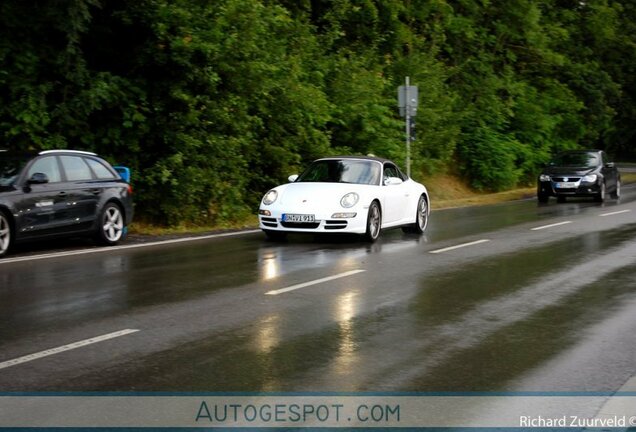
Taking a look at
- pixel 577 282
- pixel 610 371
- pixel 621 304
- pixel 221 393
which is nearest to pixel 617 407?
pixel 610 371

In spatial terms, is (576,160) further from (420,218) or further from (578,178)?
(420,218)

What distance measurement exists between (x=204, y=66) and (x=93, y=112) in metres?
2.43

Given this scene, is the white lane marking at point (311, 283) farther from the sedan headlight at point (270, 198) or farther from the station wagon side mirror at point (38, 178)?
the station wagon side mirror at point (38, 178)

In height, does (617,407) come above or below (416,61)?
below

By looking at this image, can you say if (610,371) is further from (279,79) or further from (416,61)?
(416,61)

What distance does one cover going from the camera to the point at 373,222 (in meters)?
16.2

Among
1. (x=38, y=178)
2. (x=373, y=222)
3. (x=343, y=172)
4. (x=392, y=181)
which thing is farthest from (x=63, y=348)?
(x=392, y=181)

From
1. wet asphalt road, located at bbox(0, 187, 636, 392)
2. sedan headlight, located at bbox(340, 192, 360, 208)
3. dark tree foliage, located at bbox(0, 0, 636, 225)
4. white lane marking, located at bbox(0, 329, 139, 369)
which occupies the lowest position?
wet asphalt road, located at bbox(0, 187, 636, 392)

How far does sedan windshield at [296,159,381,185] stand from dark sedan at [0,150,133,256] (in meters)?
3.24

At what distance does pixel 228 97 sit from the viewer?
20.0 metres

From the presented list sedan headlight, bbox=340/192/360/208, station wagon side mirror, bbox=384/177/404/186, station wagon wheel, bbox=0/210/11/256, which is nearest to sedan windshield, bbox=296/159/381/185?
station wagon side mirror, bbox=384/177/404/186

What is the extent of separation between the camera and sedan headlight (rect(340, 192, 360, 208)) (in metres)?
15.7

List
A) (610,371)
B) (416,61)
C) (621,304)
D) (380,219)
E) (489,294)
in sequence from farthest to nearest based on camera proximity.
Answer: (416,61) < (380,219) < (489,294) < (621,304) < (610,371)

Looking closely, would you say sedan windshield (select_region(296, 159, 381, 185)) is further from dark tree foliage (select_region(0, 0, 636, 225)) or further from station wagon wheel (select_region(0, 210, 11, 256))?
station wagon wheel (select_region(0, 210, 11, 256))
